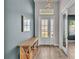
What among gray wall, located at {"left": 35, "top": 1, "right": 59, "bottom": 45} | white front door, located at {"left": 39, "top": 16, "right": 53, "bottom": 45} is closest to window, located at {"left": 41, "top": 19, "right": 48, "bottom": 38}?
white front door, located at {"left": 39, "top": 16, "right": 53, "bottom": 45}

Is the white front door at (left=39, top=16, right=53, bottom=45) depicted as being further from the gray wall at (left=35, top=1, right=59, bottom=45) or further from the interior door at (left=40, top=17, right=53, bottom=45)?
the gray wall at (left=35, top=1, right=59, bottom=45)

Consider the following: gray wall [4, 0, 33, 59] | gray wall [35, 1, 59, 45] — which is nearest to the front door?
gray wall [35, 1, 59, 45]

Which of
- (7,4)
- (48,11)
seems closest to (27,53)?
(7,4)

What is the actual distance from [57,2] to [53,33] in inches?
90.4

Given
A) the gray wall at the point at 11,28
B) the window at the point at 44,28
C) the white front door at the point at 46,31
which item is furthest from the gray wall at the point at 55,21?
the gray wall at the point at 11,28

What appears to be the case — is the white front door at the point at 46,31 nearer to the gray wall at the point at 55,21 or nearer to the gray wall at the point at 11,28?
the gray wall at the point at 55,21

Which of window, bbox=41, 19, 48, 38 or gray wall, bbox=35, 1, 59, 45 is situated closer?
gray wall, bbox=35, 1, 59, 45

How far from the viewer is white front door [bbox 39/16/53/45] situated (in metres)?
10.4

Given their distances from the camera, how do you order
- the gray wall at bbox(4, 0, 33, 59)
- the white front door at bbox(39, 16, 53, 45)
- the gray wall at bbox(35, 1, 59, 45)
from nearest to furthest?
the gray wall at bbox(4, 0, 33, 59)
the gray wall at bbox(35, 1, 59, 45)
the white front door at bbox(39, 16, 53, 45)

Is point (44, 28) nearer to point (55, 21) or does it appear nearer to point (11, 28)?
point (55, 21)

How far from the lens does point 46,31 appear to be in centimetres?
1045

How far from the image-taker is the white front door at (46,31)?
10.4 m

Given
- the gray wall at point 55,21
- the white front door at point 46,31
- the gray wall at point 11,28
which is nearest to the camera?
the gray wall at point 11,28

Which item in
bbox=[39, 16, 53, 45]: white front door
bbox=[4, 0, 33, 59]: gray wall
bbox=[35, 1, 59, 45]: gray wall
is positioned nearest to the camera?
bbox=[4, 0, 33, 59]: gray wall
